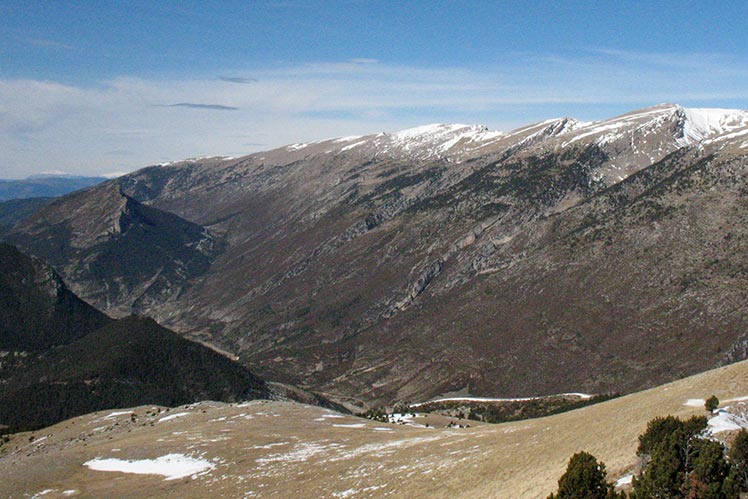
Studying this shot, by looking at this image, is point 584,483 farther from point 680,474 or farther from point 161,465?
point 161,465

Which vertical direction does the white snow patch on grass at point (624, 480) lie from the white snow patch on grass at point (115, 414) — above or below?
above

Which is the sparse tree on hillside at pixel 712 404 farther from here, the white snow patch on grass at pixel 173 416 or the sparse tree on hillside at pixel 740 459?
the white snow patch on grass at pixel 173 416

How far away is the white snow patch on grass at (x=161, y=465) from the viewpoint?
275 feet

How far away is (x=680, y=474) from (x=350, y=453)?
4888 centimetres

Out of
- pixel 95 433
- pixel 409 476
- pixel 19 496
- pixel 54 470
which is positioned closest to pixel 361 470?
pixel 409 476

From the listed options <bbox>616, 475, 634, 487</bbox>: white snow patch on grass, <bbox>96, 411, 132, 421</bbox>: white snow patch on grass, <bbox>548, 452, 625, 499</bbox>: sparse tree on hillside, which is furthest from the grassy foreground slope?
<bbox>96, 411, 132, 421</bbox>: white snow patch on grass

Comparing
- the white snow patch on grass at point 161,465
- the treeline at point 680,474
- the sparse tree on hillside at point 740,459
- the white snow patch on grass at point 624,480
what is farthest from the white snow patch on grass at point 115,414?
the sparse tree on hillside at point 740,459

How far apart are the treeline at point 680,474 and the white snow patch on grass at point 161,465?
57.8m

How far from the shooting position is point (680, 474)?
38.4 meters

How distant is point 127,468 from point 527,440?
58678mm

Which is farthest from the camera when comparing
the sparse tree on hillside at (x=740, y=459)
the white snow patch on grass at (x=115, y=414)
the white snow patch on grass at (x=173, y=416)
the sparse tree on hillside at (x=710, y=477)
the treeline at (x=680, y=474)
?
the white snow patch on grass at (x=115, y=414)

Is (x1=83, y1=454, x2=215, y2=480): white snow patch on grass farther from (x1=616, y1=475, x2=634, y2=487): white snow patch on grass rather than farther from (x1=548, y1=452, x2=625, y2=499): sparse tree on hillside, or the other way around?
(x1=548, y1=452, x2=625, y2=499): sparse tree on hillside

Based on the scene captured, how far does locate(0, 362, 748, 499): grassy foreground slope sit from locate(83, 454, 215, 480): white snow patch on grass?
4.06ft

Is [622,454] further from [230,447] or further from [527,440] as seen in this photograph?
[230,447]
